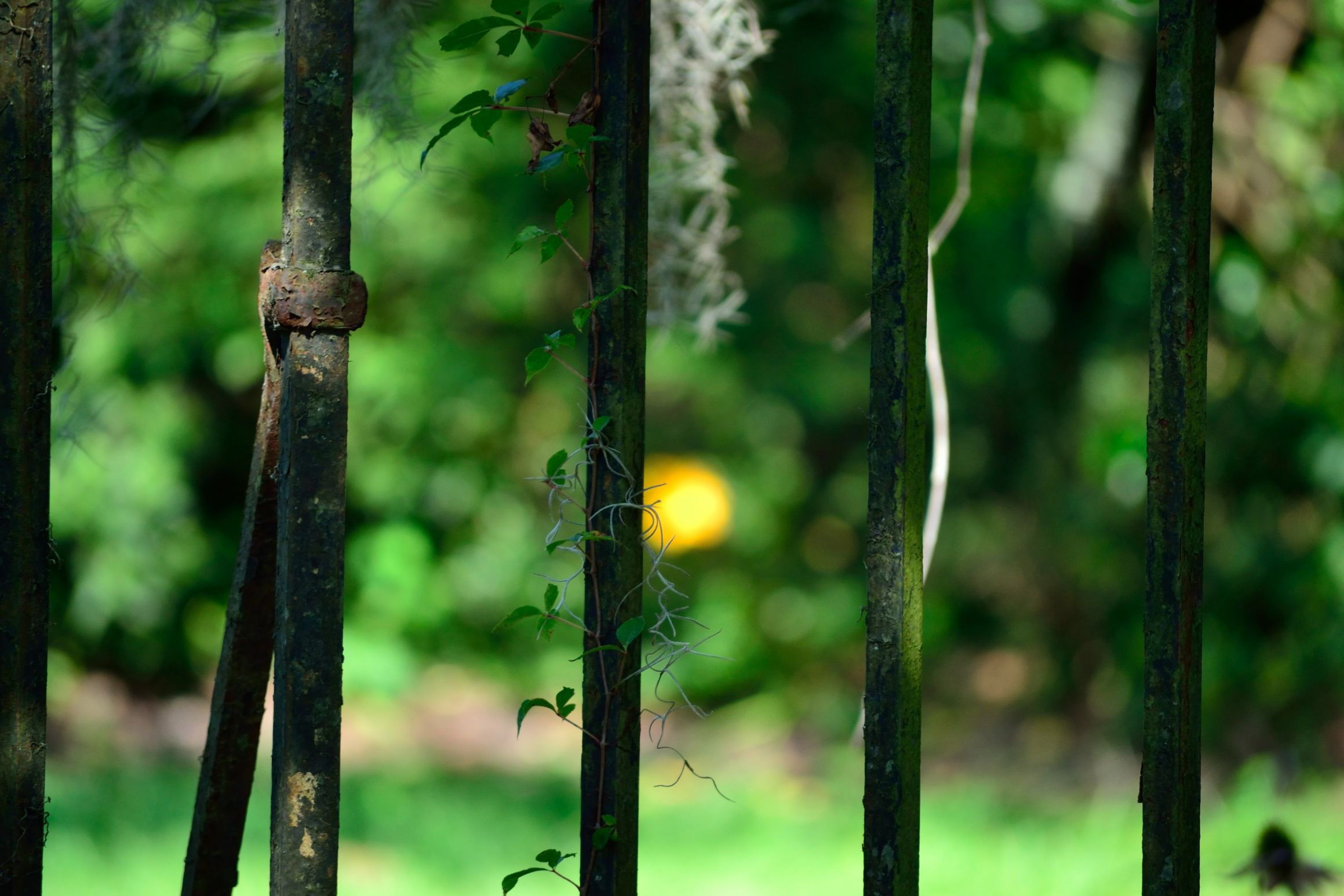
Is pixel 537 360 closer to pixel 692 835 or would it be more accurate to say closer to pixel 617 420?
pixel 617 420

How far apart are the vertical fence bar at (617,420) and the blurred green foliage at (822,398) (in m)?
2.87

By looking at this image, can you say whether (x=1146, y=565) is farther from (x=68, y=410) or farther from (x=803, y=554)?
(x=803, y=554)

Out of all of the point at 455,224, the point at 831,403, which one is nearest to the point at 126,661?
the point at 455,224

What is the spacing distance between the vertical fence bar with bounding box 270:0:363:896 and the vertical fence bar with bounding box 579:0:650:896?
275mm

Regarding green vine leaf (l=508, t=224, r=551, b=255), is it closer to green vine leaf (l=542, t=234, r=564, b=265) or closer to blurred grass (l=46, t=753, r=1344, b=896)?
green vine leaf (l=542, t=234, r=564, b=265)

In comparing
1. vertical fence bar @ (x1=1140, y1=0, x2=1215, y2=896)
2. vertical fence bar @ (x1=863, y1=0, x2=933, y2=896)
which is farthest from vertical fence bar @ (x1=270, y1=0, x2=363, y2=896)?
vertical fence bar @ (x1=1140, y1=0, x2=1215, y2=896)

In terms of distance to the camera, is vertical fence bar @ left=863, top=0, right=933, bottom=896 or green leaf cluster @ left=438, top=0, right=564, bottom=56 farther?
green leaf cluster @ left=438, top=0, right=564, bottom=56

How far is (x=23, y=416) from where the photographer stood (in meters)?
1.41

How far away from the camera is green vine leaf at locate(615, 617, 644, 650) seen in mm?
1396

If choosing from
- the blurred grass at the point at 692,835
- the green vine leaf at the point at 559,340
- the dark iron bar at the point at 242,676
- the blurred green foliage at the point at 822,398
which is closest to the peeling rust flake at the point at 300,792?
the dark iron bar at the point at 242,676

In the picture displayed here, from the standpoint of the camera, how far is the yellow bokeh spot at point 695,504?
5840 millimetres

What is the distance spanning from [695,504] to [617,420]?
439 centimetres

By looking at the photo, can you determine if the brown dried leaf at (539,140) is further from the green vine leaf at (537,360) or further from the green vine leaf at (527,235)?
the green vine leaf at (537,360)

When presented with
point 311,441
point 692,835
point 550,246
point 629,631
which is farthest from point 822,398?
point 311,441
